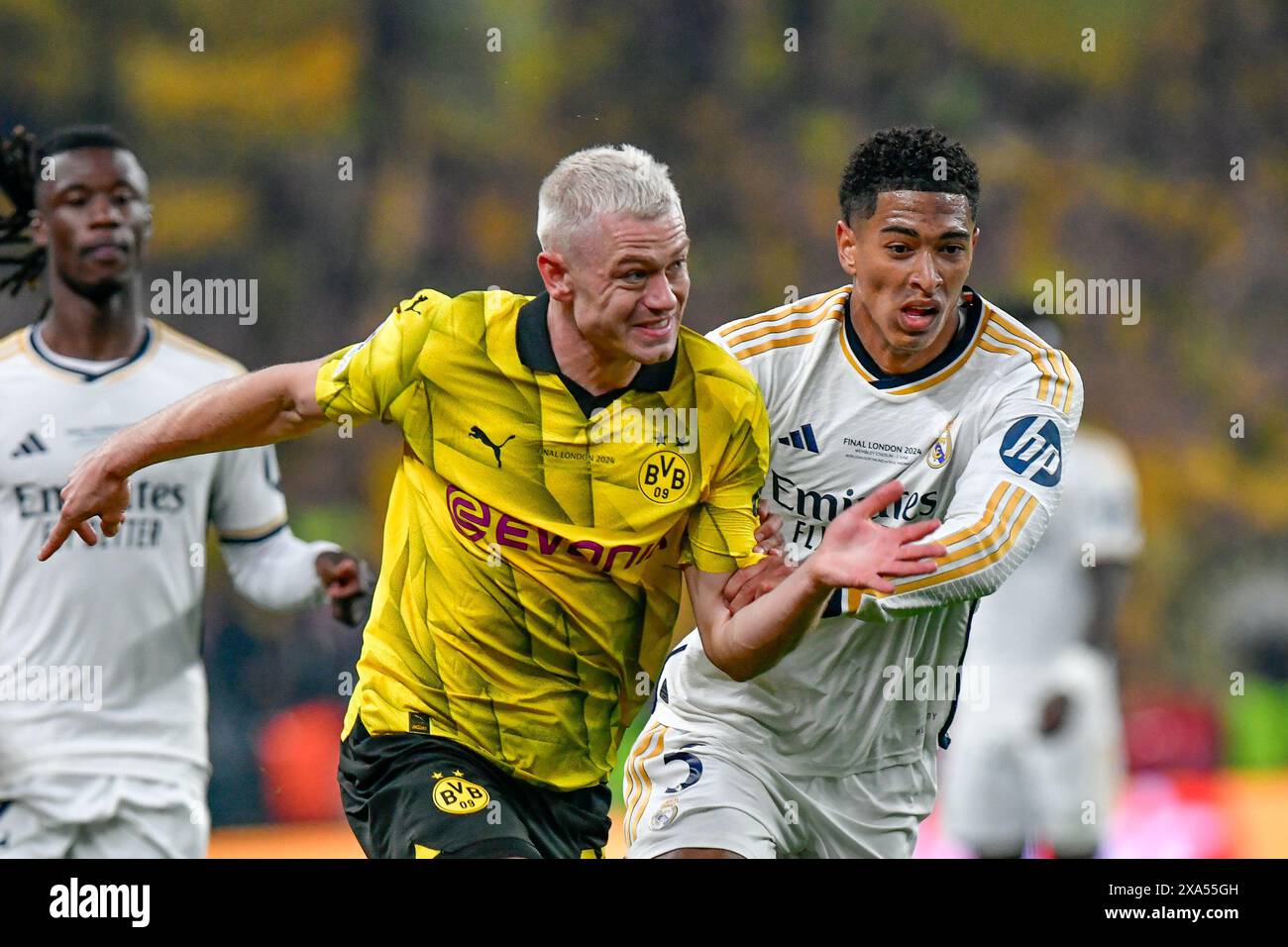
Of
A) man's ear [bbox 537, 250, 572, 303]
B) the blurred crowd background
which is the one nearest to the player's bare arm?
man's ear [bbox 537, 250, 572, 303]

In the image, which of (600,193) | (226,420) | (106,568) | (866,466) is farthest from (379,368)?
(106,568)

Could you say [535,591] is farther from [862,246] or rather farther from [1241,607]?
[1241,607]

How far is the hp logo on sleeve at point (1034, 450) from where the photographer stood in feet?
13.7

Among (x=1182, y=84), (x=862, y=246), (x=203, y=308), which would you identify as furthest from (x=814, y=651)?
(x=1182, y=84)

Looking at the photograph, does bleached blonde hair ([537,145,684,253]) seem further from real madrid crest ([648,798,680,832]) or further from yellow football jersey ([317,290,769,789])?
real madrid crest ([648,798,680,832])

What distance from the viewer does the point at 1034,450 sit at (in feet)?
13.8

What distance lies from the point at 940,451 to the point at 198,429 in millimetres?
1768

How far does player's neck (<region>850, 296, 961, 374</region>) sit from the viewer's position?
4414mm

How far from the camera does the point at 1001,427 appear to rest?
425 centimetres

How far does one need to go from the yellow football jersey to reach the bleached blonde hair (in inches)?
8.6

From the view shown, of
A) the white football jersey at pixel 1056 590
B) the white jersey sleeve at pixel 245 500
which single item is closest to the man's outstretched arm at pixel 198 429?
the white jersey sleeve at pixel 245 500

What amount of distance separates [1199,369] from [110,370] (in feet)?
31.3

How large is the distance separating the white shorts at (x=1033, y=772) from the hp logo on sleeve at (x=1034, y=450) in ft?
11.9

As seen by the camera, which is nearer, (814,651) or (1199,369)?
(814,651)
